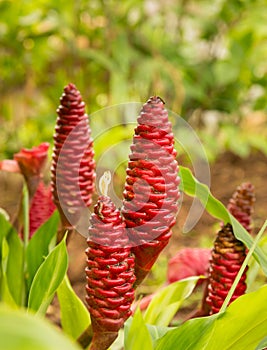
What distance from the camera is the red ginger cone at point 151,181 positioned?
2.15 feet

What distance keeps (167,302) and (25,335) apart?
2.02ft

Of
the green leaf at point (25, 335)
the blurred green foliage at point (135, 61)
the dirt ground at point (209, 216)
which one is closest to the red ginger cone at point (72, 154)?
the green leaf at point (25, 335)

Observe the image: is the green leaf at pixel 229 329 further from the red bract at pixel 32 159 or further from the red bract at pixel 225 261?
the red bract at pixel 32 159

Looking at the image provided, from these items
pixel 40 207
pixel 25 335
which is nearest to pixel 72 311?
pixel 40 207

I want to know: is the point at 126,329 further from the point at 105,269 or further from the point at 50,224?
the point at 50,224

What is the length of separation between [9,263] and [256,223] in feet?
4.26

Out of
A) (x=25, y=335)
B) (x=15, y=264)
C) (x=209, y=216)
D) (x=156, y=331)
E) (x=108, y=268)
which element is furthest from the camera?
(x=209, y=216)

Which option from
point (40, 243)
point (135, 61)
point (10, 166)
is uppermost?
point (135, 61)

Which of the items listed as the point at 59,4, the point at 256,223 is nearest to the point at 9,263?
the point at 256,223

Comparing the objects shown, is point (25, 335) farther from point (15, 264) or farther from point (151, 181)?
point (15, 264)

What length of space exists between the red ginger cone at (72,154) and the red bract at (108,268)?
0.54 feet

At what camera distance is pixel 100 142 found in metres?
1.31

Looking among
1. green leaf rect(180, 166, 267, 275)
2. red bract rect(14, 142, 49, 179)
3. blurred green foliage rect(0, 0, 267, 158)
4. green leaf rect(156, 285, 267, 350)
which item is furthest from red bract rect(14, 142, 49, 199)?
blurred green foliage rect(0, 0, 267, 158)

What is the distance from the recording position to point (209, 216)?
227 cm
